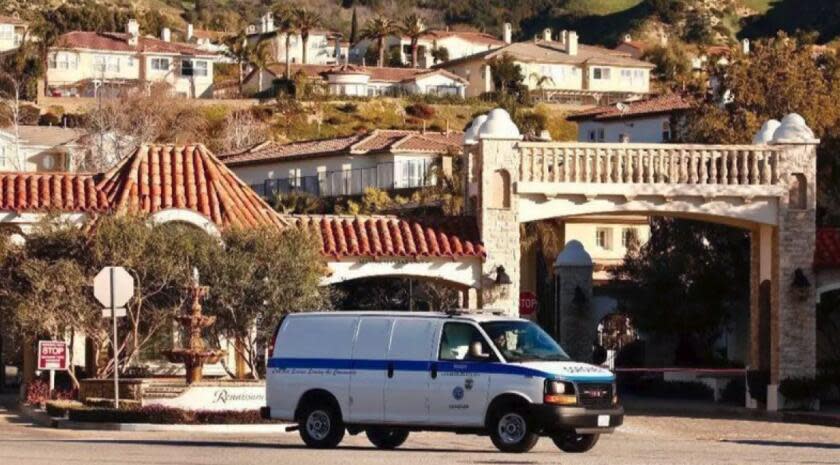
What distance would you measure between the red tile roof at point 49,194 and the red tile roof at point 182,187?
371 mm

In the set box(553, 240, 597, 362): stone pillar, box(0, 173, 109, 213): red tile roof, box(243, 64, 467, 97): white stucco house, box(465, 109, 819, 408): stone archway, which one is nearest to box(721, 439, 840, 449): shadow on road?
box(465, 109, 819, 408): stone archway

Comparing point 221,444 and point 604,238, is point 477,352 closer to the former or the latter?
point 221,444

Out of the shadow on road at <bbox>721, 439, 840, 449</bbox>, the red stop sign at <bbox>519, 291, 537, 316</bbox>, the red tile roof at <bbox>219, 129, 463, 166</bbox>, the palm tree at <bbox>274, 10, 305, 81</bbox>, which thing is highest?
the palm tree at <bbox>274, 10, 305, 81</bbox>

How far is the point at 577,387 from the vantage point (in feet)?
96.3

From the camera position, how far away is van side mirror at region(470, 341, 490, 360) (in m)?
29.7

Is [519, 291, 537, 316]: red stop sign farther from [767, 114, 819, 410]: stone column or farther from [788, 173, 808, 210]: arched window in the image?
[788, 173, 808, 210]: arched window

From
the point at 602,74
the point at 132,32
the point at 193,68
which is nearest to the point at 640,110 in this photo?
the point at 193,68

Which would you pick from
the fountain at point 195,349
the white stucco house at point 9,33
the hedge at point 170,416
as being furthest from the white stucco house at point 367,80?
the hedge at point 170,416

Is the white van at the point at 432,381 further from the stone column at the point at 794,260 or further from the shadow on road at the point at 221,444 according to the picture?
the stone column at the point at 794,260

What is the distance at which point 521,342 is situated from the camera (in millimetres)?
30312

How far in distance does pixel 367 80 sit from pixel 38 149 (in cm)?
4313

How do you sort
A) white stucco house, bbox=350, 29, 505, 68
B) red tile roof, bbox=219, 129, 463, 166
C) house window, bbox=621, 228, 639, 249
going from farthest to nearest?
white stucco house, bbox=350, 29, 505, 68, red tile roof, bbox=219, 129, 463, 166, house window, bbox=621, 228, 639, 249

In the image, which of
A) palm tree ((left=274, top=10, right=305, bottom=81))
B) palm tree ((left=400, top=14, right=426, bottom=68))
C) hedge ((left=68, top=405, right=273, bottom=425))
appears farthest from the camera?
palm tree ((left=400, top=14, right=426, bottom=68))

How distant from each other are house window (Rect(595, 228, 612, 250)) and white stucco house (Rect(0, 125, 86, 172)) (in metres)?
30.9
